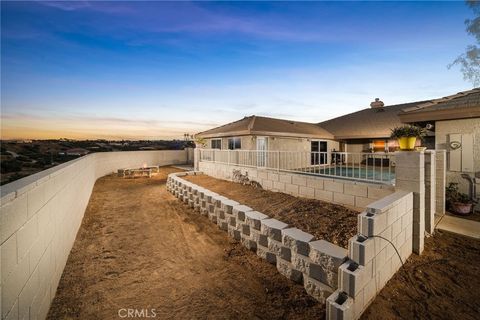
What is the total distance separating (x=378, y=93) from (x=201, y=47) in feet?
54.1

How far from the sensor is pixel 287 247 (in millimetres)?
3363

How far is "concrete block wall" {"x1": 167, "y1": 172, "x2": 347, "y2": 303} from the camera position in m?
2.74

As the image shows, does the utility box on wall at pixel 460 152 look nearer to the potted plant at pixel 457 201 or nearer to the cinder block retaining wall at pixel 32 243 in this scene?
the potted plant at pixel 457 201

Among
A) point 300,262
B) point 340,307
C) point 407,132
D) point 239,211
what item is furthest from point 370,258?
point 407,132

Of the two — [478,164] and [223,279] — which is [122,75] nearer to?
[223,279]

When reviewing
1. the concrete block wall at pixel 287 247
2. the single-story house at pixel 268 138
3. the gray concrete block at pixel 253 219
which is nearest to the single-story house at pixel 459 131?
the single-story house at pixel 268 138

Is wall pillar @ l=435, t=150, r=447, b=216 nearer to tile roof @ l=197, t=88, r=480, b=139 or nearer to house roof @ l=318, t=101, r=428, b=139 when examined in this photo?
tile roof @ l=197, t=88, r=480, b=139

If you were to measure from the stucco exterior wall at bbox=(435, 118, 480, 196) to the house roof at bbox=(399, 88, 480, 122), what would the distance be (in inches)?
9.5

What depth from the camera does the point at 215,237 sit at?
16.3 feet

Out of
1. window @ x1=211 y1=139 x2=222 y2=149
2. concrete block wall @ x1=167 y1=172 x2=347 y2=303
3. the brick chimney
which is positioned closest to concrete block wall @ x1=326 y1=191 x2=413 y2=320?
concrete block wall @ x1=167 y1=172 x2=347 y2=303

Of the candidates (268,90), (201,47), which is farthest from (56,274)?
(268,90)

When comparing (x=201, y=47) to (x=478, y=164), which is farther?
(x=201, y=47)

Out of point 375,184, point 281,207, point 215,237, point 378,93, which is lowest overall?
point 215,237

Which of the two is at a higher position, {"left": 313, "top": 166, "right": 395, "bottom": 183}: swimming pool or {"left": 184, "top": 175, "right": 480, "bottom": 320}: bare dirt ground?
{"left": 313, "top": 166, "right": 395, "bottom": 183}: swimming pool
